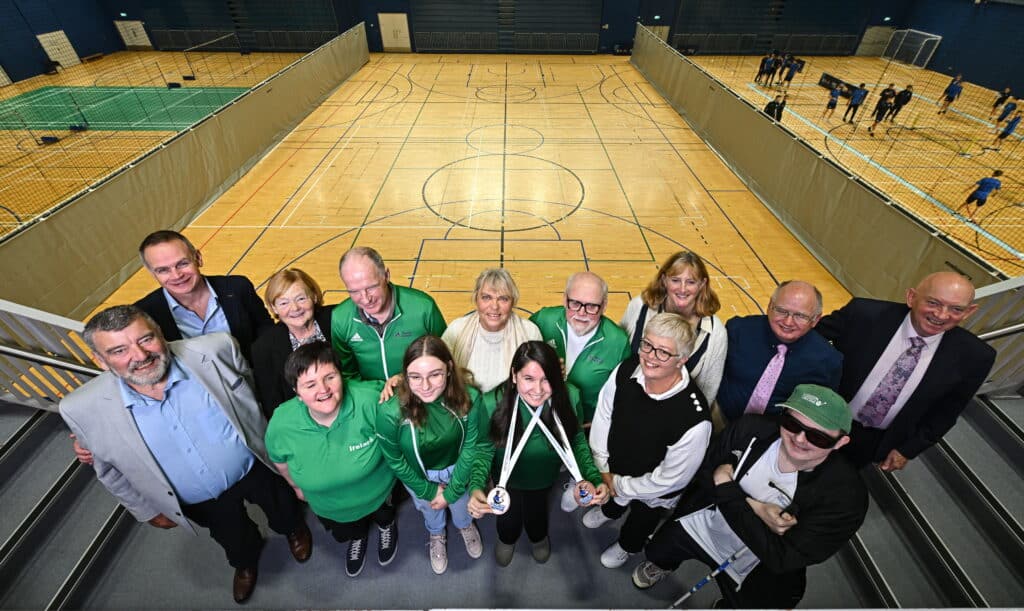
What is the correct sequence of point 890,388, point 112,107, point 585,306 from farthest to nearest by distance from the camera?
point 112,107, point 890,388, point 585,306

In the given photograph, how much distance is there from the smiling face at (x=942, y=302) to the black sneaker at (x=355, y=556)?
392 cm

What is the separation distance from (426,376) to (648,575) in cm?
216

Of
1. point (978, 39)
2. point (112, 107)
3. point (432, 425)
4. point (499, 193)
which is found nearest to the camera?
point (432, 425)

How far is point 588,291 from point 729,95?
1031 centimetres

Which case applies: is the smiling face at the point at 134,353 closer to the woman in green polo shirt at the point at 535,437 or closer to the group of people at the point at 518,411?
the group of people at the point at 518,411

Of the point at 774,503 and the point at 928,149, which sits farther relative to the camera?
the point at 928,149

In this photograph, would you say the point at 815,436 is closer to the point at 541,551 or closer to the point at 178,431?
the point at 541,551

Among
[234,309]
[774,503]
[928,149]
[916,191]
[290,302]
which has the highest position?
[290,302]

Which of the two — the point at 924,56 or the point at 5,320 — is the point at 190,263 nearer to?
the point at 5,320

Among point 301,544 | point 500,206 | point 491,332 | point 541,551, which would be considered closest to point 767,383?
point 491,332

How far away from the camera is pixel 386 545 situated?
3158 millimetres

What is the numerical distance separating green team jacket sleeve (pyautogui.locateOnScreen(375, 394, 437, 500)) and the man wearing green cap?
5.30 feet

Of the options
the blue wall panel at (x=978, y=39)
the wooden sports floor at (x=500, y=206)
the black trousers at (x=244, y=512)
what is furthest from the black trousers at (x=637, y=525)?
the blue wall panel at (x=978, y=39)

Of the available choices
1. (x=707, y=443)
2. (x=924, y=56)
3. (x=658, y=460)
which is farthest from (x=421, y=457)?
(x=924, y=56)
